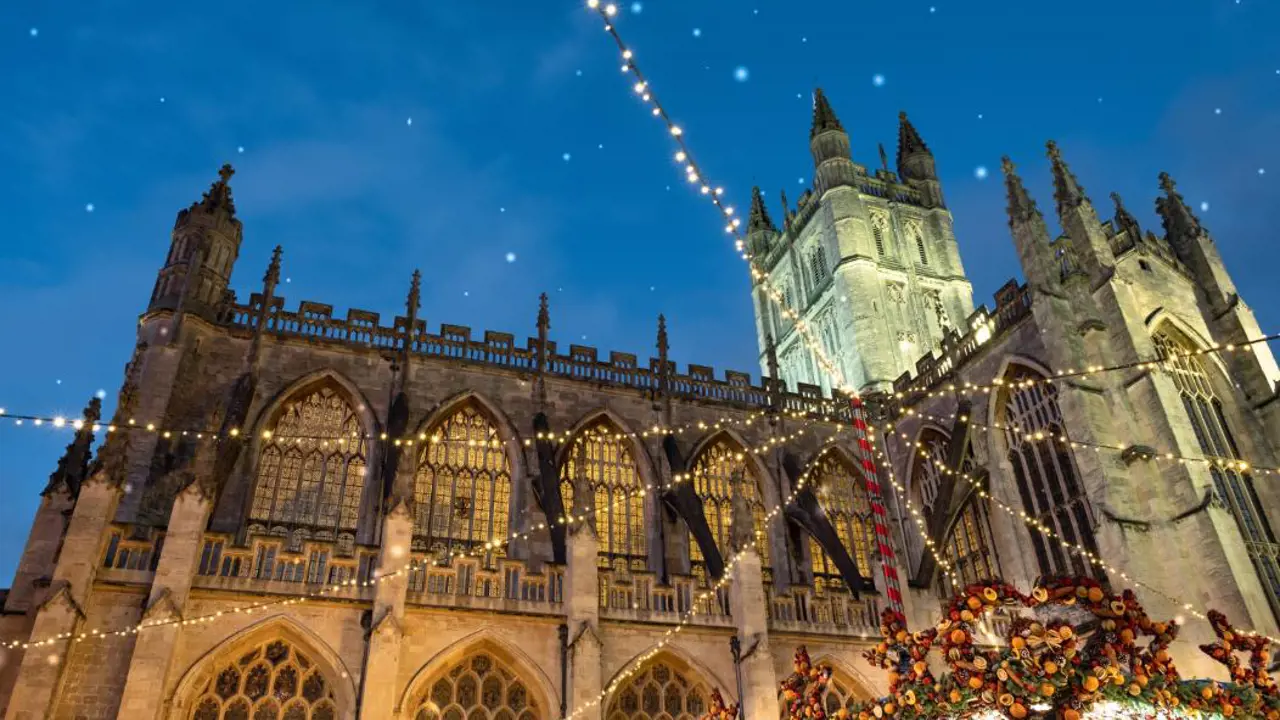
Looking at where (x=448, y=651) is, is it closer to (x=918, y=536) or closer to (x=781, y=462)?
(x=781, y=462)

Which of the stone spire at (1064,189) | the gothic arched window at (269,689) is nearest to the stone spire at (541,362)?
the gothic arched window at (269,689)

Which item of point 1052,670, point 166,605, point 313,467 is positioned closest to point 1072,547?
point 1052,670

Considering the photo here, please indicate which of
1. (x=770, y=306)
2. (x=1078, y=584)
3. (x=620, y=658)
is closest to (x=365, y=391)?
(x=620, y=658)

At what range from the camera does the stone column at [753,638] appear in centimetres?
1480

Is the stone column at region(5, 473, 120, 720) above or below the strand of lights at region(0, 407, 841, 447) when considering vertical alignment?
below

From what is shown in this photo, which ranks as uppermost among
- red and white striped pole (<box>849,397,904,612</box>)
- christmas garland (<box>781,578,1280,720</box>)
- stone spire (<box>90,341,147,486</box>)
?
stone spire (<box>90,341,147,486</box>)

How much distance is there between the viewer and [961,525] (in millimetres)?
20156

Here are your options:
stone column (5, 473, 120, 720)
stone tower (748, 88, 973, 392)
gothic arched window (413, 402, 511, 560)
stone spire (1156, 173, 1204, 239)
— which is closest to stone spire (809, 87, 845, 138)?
stone tower (748, 88, 973, 392)

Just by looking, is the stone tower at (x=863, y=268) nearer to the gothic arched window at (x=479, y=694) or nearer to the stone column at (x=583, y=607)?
the stone column at (x=583, y=607)

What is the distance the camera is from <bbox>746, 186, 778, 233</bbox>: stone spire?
129ft

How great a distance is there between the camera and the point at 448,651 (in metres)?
14.1

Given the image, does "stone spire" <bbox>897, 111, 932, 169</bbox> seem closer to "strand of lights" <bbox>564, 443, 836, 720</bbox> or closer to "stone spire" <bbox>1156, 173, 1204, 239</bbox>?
"stone spire" <bbox>1156, 173, 1204, 239</bbox>

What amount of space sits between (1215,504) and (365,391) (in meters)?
16.6

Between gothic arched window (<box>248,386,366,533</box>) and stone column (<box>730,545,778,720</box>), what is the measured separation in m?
7.68
